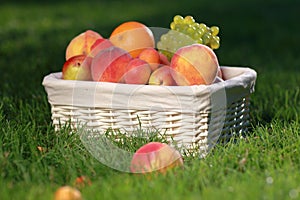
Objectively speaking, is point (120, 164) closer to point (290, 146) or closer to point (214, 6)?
point (290, 146)

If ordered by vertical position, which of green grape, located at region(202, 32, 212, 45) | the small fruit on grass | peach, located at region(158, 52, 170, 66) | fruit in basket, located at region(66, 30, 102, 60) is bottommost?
the small fruit on grass

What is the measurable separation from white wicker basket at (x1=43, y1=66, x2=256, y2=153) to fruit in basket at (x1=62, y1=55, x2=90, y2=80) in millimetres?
84

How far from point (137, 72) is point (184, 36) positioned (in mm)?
336

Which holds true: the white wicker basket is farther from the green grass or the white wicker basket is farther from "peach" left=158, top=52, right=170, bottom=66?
"peach" left=158, top=52, right=170, bottom=66

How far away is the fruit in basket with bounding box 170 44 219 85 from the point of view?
2506 mm

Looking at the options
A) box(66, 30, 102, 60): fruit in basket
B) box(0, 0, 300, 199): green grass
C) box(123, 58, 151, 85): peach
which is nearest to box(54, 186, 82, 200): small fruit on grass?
box(0, 0, 300, 199): green grass

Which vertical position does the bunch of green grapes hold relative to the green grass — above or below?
above

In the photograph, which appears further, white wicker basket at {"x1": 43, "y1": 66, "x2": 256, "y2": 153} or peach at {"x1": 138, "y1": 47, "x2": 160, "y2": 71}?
peach at {"x1": 138, "y1": 47, "x2": 160, "y2": 71}

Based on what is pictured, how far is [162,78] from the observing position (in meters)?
2.54

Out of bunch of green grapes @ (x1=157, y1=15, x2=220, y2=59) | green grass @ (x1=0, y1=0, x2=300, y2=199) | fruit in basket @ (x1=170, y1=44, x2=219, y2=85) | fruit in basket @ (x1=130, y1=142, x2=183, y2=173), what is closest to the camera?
green grass @ (x1=0, y1=0, x2=300, y2=199)

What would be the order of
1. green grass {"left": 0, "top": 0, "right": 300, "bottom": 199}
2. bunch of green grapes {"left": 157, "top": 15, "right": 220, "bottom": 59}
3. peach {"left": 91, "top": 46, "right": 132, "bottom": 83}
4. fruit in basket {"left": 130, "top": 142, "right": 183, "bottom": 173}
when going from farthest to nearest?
1. bunch of green grapes {"left": 157, "top": 15, "right": 220, "bottom": 59}
2. peach {"left": 91, "top": 46, "right": 132, "bottom": 83}
3. fruit in basket {"left": 130, "top": 142, "right": 183, "bottom": 173}
4. green grass {"left": 0, "top": 0, "right": 300, "bottom": 199}

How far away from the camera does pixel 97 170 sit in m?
2.15

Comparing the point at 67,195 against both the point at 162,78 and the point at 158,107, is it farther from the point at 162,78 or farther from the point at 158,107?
the point at 162,78

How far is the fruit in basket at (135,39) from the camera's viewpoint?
2793 millimetres
